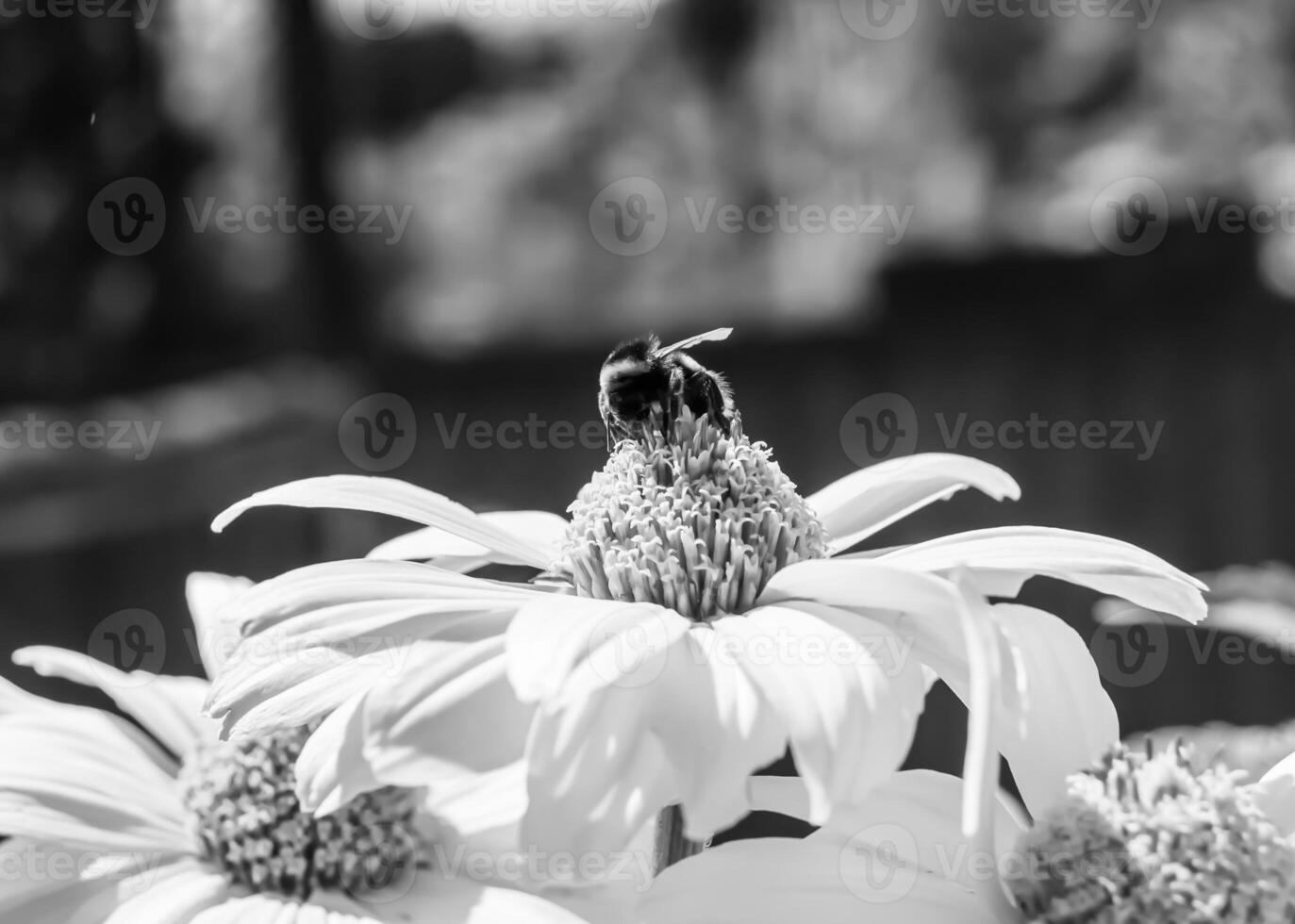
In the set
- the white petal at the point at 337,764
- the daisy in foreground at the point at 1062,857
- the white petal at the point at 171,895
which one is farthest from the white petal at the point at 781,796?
the white petal at the point at 171,895

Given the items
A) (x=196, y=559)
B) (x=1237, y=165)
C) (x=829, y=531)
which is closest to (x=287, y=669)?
Result: (x=829, y=531)

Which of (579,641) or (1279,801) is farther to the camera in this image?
(1279,801)

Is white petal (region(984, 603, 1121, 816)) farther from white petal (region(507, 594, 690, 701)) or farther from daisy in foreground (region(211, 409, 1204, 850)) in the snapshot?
white petal (region(507, 594, 690, 701))

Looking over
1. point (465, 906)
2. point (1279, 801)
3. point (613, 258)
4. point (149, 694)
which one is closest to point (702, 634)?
point (465, 906)

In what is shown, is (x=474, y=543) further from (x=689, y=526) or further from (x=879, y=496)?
(x=879, y=496)

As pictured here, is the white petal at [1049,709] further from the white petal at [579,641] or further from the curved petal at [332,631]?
the curved petal at [332,631]
